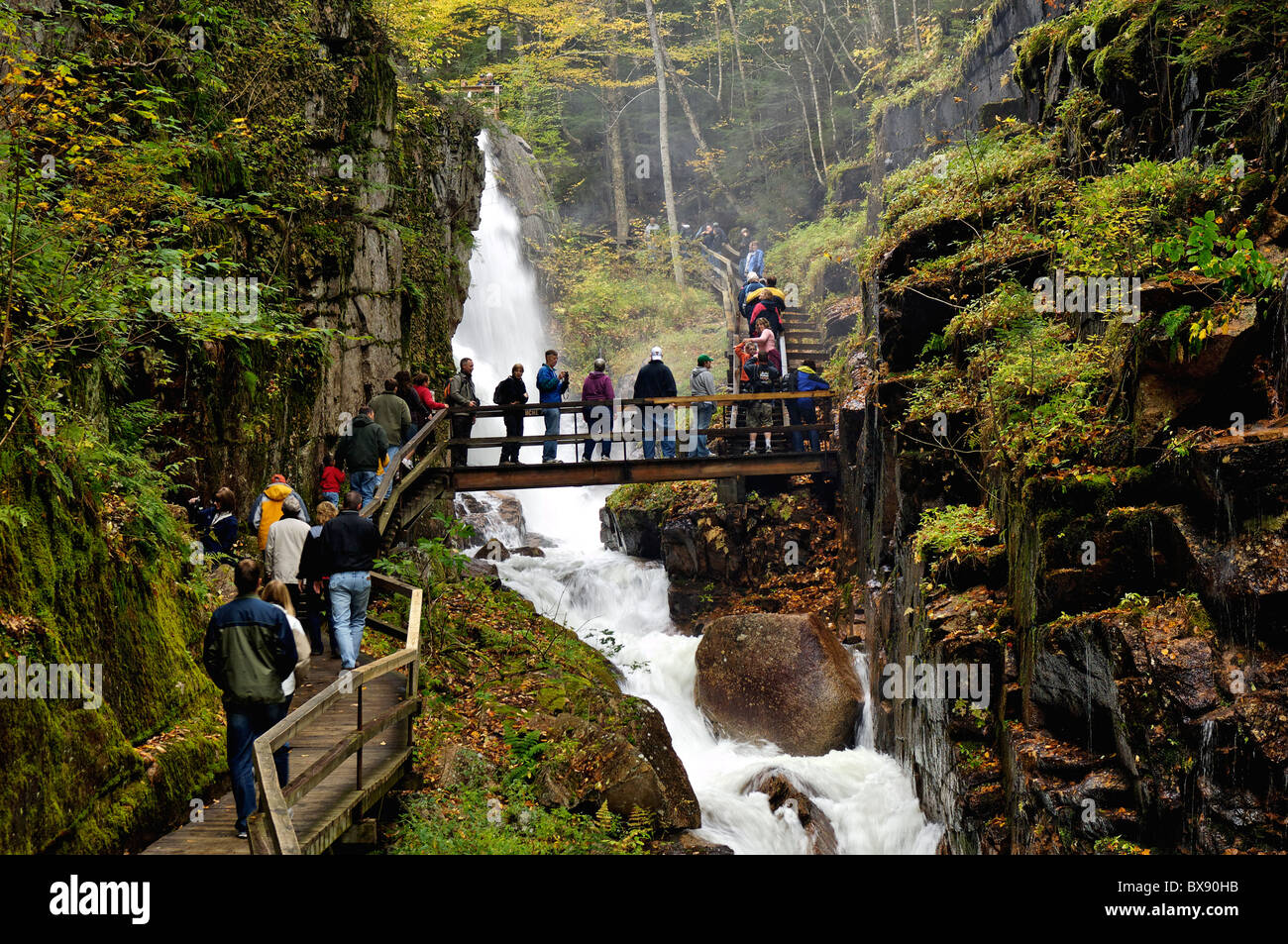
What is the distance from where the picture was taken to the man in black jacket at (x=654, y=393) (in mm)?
16203

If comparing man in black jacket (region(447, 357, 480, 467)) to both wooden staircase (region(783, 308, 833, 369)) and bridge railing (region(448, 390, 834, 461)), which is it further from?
wooden staircase (region(783, 308, 833, 369))

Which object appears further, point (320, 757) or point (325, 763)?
point (320, 757)

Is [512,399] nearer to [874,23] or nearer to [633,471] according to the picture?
[633,471]

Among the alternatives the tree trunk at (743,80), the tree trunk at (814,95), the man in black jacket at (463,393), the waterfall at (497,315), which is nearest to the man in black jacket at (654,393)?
the man in black jacket at (463,393)

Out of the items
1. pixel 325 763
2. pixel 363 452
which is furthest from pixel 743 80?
pixel 325 763

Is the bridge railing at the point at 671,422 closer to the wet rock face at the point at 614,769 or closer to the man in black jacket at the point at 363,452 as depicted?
the man in black jacket at the point at 363,452

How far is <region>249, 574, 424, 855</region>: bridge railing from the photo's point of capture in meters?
5.38

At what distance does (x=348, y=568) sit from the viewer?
8.70 metres

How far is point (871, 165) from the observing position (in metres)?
30.0

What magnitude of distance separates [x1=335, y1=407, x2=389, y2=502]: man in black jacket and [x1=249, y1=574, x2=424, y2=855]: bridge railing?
3.37m

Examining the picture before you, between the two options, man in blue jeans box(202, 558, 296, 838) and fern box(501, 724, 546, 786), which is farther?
fern box(501, 724, 546, 786)

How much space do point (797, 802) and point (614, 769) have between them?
3.08m

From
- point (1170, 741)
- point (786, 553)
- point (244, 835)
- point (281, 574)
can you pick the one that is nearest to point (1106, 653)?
point (1170, 741)

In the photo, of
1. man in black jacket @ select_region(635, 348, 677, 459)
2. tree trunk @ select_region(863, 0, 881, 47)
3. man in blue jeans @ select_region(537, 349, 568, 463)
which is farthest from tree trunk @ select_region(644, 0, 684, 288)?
man in blue jeans @ select_region(537, 349, 568, 463)
